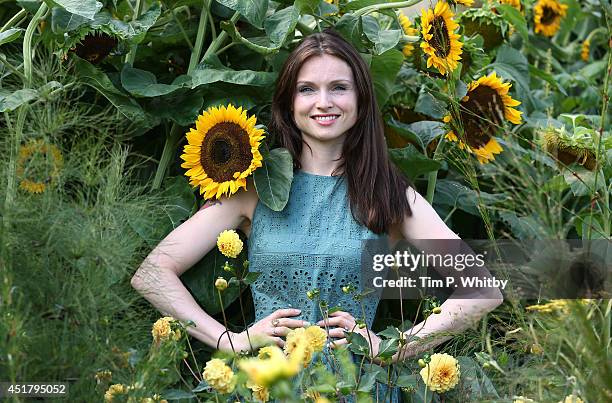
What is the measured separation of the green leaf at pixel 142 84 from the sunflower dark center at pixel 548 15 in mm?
1513

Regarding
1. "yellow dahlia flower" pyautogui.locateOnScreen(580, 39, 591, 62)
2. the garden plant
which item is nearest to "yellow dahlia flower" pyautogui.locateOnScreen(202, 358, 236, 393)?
the garden plant

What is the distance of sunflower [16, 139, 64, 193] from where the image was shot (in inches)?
52.7

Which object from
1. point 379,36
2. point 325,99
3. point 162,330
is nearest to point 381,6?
point 379,36

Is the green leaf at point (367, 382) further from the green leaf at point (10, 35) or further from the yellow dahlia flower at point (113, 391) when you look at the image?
the green leaf at point (10, 35)

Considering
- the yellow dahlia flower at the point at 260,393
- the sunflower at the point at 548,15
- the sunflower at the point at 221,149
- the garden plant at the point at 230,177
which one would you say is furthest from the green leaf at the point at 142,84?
the sunflower at the point at 548,15

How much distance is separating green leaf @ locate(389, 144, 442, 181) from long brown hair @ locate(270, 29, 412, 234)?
0.15 m

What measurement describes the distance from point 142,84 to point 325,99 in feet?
1.37

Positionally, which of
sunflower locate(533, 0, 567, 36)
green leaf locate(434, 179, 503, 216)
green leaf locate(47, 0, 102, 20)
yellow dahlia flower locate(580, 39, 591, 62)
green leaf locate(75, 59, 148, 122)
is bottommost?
green leaf locate(434, 179, 503, 216)

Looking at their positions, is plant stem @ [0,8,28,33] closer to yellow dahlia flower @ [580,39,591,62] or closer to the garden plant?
the garden plant

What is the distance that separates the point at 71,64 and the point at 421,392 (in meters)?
1.00

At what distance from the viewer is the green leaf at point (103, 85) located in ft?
6.69

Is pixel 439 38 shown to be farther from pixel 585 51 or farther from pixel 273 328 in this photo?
pixel 585 51

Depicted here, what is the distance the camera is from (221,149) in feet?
6.44

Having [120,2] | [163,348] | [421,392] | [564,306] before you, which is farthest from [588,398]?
[120,2]
